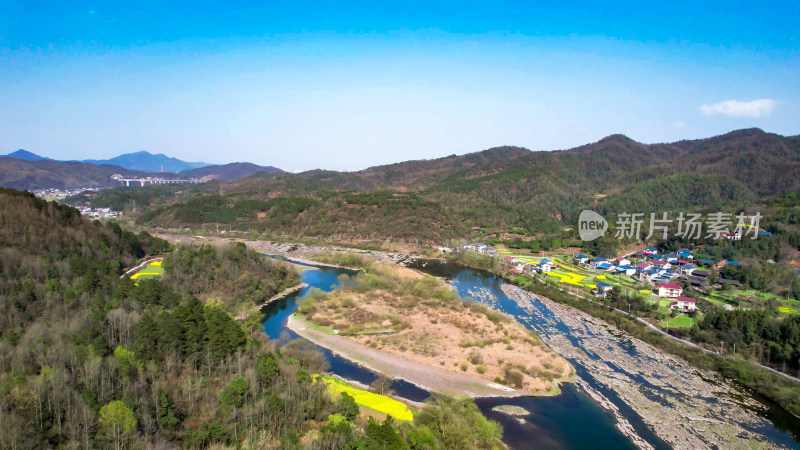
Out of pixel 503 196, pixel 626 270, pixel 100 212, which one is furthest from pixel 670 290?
pixel 100 212

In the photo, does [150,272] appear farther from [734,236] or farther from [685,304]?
[734,236]

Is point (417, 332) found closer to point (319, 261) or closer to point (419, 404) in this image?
point (419, 404)

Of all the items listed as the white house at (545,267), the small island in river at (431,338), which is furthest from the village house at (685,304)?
the white house at (545,267)

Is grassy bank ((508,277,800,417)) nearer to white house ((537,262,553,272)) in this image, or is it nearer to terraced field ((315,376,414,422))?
white house ((537,262,553,272))

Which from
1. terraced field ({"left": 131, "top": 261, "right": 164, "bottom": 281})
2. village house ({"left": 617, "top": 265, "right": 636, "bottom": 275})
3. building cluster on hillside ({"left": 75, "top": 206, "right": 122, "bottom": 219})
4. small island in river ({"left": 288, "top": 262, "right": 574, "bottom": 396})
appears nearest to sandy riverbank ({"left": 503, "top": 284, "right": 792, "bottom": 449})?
small island in river ({"left": 288, "top": 262, "right": 574, "bottom": 396})

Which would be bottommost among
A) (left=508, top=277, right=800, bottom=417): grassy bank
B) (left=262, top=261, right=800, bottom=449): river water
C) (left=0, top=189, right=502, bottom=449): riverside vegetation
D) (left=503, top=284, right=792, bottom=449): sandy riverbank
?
(left=262, top=261, right=800, bottom=449): river water

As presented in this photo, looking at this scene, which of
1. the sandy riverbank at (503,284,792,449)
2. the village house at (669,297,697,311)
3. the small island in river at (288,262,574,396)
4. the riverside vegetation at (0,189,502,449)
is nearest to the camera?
the riverside vegetation at (0,189,502,449)
